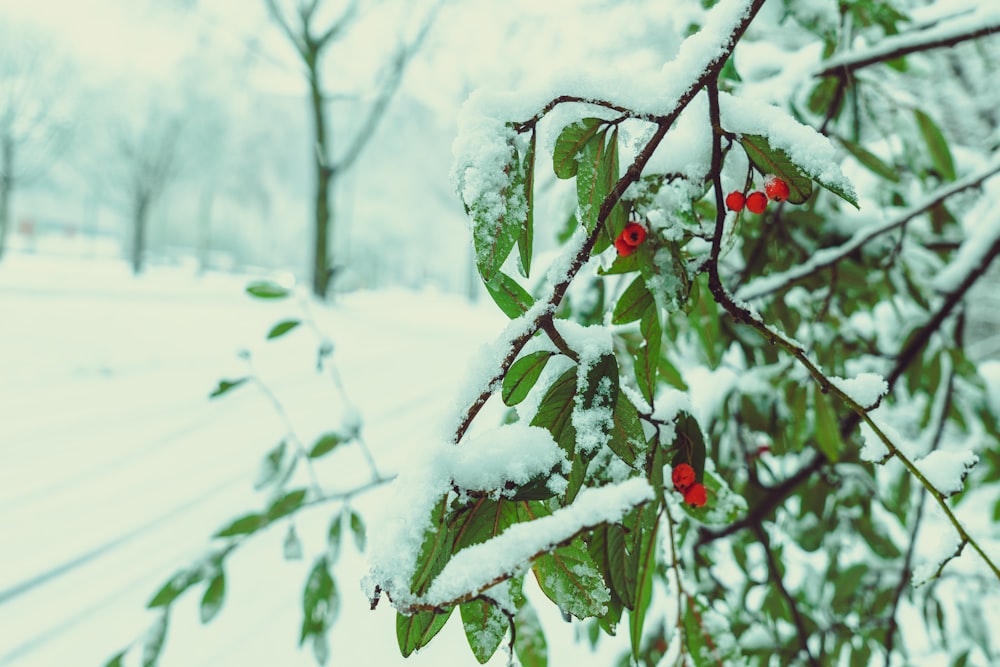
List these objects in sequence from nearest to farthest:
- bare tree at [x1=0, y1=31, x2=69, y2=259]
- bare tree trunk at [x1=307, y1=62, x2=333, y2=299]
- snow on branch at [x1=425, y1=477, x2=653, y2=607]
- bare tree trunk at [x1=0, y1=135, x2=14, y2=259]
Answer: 1. snow on branch at [x1=425, y1=477, x2=653, y2=607]
2. bare tree trunk at [x1=307, y1=62, x2=333, y2=299]
3. bare tree at [x1=0, y1=31, x2=69, y2=259]
4. bare tree trunk at [x1=0, y1=135, x2=14, y2=259]

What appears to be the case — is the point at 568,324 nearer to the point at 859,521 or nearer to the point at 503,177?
the point at 503,177

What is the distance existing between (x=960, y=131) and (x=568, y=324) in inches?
138

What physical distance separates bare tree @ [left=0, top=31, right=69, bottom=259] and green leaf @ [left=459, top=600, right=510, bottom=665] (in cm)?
926

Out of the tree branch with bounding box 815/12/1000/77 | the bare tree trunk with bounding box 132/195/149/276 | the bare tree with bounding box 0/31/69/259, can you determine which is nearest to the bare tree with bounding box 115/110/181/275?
the bare tree trunk with bounding box 132/195/149/276

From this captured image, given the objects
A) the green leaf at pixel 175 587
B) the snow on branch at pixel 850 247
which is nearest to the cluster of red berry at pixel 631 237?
the snow on branch at pixel 850 247

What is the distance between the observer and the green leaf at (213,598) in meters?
0.74

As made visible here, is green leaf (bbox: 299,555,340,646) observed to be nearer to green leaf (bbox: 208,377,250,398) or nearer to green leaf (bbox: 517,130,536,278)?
green leaf (bbox: 208,377,250,398)

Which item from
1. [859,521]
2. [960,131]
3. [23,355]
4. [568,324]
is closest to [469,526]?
[568,324]

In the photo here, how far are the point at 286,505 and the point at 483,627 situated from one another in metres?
0.54

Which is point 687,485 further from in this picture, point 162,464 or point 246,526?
point 162,464

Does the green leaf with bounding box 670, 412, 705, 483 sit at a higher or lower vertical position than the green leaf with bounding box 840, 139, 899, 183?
lower

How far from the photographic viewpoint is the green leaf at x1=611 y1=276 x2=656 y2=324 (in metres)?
0.34

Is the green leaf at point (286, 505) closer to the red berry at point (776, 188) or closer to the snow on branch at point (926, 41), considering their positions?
the red berry at point (776, 188)

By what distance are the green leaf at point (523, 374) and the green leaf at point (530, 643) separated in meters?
0.24
